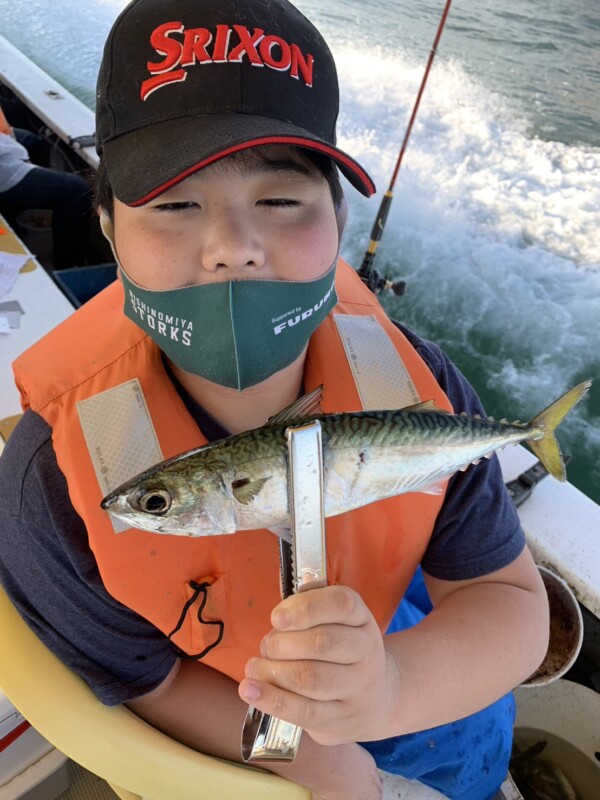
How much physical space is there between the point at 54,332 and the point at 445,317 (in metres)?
4.90

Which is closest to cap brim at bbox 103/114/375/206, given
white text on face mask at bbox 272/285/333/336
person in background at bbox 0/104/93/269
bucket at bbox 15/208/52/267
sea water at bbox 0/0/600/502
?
white text on face mask at bbox 272/285/333/336

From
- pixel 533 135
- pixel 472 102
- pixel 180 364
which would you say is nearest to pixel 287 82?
pixel 180 364

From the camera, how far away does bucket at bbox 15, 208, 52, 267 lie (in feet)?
15.0

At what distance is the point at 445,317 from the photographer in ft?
19.4

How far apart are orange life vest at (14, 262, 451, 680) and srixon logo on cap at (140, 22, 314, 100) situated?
2.03 feet

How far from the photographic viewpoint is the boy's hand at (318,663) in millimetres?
843

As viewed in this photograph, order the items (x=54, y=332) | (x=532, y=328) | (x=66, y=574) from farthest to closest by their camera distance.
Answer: (x=532, y=328) < (x=54, y=332) < (x=66, y=574)

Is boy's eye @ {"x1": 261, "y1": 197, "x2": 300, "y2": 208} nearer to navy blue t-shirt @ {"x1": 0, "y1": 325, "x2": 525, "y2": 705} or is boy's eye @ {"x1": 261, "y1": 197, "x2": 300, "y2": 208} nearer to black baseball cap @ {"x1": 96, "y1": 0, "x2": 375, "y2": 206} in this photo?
black baseball cap @ {"x1": 96, "y1": 0, "x2": 375, "y2": 206}

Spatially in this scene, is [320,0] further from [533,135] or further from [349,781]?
[349,781]

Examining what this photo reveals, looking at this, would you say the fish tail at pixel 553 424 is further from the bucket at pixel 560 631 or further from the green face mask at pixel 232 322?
the bucket at pixel 560 631

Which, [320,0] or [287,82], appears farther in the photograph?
[320,0]

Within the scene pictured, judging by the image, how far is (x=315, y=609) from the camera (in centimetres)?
84

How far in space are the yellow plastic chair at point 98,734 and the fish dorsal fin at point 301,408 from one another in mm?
818

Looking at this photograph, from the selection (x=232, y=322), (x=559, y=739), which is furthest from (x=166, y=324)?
(x=559, y=739)
